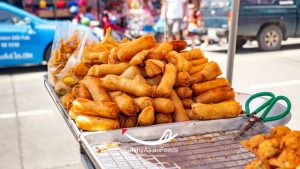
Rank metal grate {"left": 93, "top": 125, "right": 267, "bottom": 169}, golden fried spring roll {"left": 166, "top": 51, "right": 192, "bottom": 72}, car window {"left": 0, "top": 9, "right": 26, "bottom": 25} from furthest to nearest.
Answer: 1. car window {"left": 0, "top": 9, "right": 26, "bottom": 25}
2. golden fried spring roll {"left": 166, "top": 51, "right": 192, "bottom": 72}
3. metal grate {"left": 93, "top": 125, "right": 267, "bottom": 169}

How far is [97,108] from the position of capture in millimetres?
1945

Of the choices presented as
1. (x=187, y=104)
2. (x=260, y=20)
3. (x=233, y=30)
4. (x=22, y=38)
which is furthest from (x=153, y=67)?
(x=260, y=20)

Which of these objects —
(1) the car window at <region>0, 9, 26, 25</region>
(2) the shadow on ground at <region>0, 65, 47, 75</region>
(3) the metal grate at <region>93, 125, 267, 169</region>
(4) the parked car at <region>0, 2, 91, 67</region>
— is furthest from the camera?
(2) the shadow on ground at <region>0, 65, 47, 75</region>

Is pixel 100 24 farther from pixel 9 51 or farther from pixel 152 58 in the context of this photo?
pixel 152 58

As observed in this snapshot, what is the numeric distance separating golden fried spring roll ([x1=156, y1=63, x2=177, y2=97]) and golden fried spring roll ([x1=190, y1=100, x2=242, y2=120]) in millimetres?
162

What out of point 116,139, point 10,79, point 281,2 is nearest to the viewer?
point 116,139

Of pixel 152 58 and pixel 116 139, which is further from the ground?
pixel 152 58

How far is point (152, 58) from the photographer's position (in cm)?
221

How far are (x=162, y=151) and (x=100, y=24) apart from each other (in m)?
11.6

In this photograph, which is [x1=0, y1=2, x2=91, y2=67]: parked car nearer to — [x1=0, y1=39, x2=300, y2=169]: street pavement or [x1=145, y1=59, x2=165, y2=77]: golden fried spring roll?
[x1=0, y1=39, x2=300, y2=169]: street pavement

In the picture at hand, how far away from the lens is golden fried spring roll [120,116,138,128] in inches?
77.2

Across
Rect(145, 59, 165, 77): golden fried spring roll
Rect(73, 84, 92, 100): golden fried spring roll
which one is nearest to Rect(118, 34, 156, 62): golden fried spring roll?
Rect(145, 59, 165, 77): golden fried spring roll

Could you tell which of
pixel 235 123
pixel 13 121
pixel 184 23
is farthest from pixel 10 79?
pixel 235 123

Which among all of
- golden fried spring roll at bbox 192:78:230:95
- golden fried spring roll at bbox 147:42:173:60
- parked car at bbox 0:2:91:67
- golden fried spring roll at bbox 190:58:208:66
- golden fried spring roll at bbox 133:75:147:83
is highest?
golden fried spring roll at bbox 147:42:173:60
